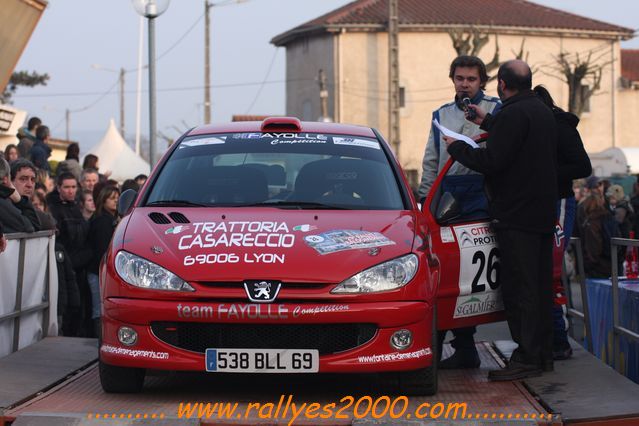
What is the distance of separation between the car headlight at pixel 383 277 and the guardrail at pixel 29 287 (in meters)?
3.15

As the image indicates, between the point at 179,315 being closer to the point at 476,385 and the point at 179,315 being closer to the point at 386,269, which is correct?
the point at 386,269

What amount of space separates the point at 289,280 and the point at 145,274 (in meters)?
→ 0.79

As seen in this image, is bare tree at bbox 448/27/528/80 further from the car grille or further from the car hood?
the car grille

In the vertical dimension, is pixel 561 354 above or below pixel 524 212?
below

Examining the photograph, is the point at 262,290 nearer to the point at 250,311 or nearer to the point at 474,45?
the point at 250,311

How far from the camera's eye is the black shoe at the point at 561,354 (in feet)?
26.6

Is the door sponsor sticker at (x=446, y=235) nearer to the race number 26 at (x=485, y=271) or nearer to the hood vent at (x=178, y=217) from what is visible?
the race number 26 at (x=485, y=271)

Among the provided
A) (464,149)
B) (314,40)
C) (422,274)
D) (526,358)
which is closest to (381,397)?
(422,274)

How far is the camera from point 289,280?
20.6 feet

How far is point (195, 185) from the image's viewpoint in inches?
297

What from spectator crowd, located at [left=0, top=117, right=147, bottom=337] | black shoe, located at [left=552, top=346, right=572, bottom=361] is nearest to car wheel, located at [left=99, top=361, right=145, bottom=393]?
black shoe, located at [left=552, top=346, right=572, bottom=361]

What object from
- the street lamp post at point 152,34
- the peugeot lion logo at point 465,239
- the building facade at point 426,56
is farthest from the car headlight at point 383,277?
the building facade at point 426,56

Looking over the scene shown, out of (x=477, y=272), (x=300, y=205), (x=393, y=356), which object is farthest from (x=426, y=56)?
(x=393, y=356)

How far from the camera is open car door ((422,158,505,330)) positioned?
7.28m
